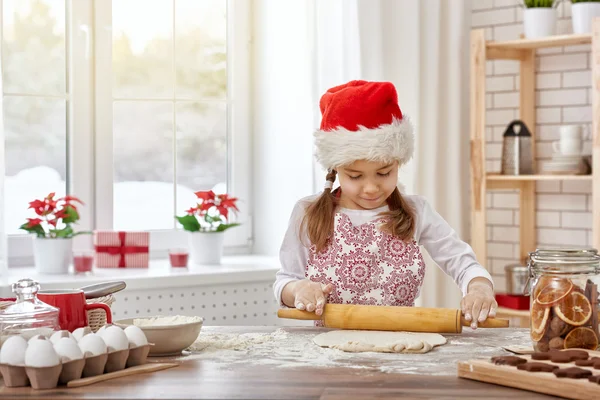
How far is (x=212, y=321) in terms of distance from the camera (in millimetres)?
3871

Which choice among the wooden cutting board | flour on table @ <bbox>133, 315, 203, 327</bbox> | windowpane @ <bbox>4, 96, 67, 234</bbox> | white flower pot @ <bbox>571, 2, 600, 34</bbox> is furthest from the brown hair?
windowpane @ <bbox>4, 96, 67, 234</bbox>

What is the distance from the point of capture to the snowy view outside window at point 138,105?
3.97m

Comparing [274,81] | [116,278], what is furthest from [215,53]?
[116,278]

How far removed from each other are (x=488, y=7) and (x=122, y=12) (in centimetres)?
179

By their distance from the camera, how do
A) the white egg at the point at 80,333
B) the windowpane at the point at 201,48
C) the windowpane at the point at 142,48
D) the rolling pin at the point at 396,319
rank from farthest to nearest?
the windowpane at the point at 201,48 → the windowpane at the point at 142,48 → the rolling pin at the point at 396,319 → the white egg at the point at 80,333

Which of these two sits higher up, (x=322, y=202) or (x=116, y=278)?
(x=322, y=202)

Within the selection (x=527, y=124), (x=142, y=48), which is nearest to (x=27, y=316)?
(x=142, y=48)

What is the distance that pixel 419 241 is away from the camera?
9.49 ft

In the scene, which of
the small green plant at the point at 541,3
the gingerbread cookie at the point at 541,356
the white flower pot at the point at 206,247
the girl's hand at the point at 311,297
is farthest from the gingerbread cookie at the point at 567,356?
the small green plant at the point at 541,3

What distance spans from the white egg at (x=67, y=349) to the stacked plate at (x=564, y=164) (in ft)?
9.15

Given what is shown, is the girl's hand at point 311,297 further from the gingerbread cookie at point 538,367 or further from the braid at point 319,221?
the gingerbread cookie at point 538,367

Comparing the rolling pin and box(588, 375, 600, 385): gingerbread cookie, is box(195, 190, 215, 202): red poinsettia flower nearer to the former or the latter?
the rolling pin

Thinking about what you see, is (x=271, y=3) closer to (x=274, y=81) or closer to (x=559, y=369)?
(x=274, y=81)

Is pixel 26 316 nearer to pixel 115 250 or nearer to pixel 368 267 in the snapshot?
pixel 368 267
